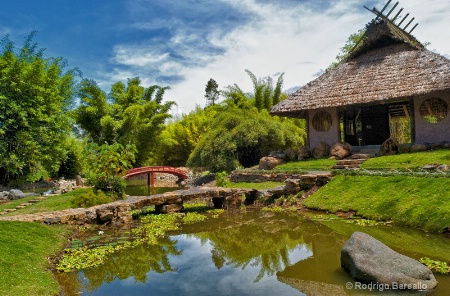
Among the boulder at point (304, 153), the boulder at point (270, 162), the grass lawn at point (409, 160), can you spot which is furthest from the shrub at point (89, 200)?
the grass lawn at point (409, 160)

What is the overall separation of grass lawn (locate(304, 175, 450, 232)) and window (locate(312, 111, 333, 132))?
8.30 metres

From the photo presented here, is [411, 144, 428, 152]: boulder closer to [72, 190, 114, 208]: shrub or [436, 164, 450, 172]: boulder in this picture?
[436, 164, 450, 172]: boulder

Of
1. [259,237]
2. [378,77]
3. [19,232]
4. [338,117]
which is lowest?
[259,237]

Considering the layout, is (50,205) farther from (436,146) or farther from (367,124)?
(367,124)

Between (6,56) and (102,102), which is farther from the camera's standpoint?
(102,102)

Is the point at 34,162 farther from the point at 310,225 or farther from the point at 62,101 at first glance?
the point at 310,225

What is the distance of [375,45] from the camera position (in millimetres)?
22875

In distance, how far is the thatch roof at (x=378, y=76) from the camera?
18.0 m

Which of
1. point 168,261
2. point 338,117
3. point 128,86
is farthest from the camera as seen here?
point 128,86

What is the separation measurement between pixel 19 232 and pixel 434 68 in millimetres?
19713

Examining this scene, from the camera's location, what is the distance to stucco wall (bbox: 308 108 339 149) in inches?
845

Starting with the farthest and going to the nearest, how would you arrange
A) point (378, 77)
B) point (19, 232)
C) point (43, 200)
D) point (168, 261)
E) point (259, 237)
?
point (378, 77)
point (43, 200)
point (259, 237)
point (19, 232)
point (168, 261)

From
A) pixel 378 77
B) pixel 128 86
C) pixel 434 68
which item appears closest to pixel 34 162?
pixel 128 86

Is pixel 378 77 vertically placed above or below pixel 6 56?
below
